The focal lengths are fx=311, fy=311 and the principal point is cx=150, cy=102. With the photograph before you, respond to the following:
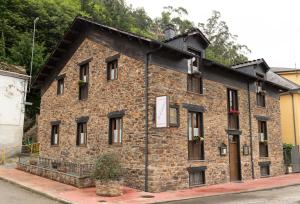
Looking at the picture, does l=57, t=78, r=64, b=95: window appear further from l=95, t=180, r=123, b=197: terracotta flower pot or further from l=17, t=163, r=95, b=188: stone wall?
l=95, t=180, r=123, b=197: terracotta flower pot

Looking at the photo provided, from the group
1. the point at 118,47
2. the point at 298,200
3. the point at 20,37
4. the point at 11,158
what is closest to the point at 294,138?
the point at 298,200

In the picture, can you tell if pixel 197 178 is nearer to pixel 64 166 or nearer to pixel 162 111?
pixel 162 111

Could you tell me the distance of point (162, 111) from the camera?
12.2 m

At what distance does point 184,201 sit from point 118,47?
7743 mm

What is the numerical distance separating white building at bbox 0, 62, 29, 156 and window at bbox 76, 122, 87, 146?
8.50 m

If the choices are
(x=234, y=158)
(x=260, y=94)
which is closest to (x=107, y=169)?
(x=234, y=158)

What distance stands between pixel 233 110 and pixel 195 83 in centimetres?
334

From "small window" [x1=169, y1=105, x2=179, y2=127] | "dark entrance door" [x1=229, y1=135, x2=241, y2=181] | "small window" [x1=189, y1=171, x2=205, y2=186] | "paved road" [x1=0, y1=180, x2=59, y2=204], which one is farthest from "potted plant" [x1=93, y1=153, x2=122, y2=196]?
"dark entrance door" [x1=229, y1=135, x2=241, y2=181]

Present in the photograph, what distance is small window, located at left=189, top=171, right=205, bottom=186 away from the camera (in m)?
14.3

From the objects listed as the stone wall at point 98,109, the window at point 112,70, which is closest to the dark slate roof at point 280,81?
the window at point 112,70

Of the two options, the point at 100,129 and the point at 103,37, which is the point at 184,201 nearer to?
the point at 100,129

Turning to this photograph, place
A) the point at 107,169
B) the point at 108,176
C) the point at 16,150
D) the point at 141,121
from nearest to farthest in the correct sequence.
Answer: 1. the point at 108,176
2. the point at 107,169
3. the point at 141,121
4. the point at 16,150

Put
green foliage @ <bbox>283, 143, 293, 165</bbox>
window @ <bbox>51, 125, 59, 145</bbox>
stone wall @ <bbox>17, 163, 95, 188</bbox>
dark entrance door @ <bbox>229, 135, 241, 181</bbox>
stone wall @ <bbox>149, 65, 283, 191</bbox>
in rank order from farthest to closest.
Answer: green foliage @ <bbox>283, 143, 293, 165</bbox>, window @ <bbox>51, 125, 59, 145</bbox>, dark entrance door @ <bbox>229, 135, 241, 181</bbox>, stone wall @ <bbox>17, 163, 95, 188</bbox>, stone wall @ <bbox>149, 65, 283, 191</bbox>

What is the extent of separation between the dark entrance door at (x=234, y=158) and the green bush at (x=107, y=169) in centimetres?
743
